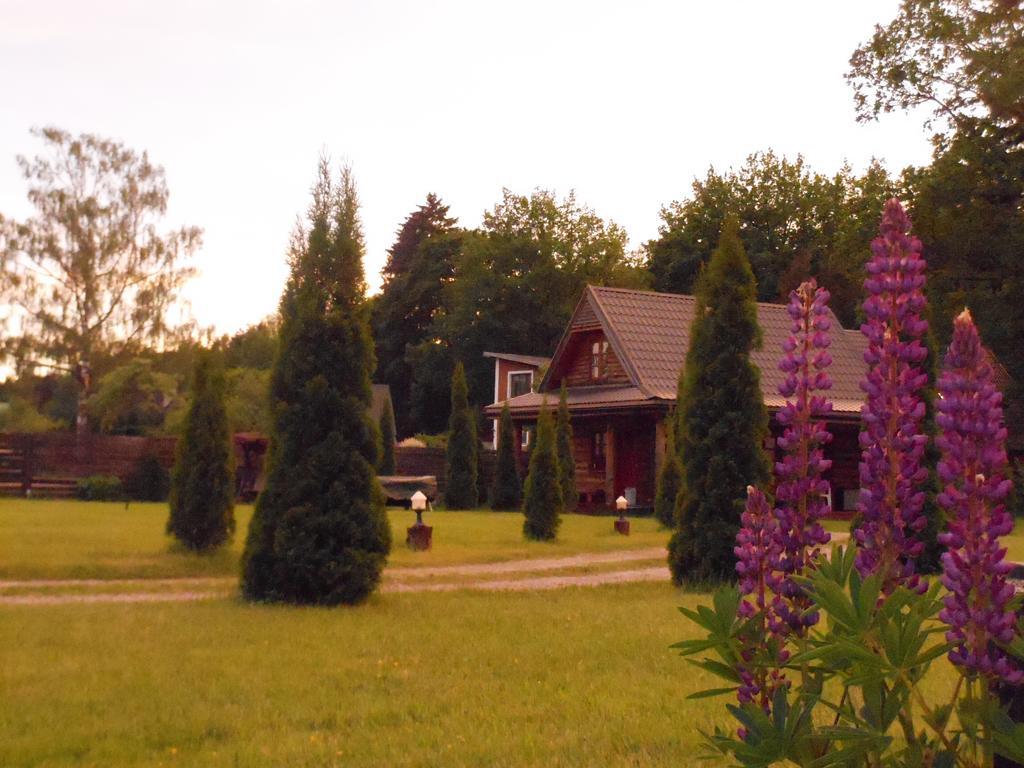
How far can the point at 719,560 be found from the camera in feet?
44.9

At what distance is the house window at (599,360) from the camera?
3281 centimetres

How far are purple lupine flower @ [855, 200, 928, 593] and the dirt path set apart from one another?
1075cm

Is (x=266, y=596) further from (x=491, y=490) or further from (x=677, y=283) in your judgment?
(x=677, y=283)

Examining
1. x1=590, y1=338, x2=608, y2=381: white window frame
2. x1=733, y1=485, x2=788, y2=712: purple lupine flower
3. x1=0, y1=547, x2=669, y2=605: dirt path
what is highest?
x1=590, y1=338, x2=608, y2=381: white window frame

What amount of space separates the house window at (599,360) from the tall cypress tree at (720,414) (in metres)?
18.3

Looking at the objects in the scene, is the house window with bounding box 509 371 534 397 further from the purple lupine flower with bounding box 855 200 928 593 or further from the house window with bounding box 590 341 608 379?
the purple lupine flower with bounding box 855 200 928 593

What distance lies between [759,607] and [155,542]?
53.9 feet

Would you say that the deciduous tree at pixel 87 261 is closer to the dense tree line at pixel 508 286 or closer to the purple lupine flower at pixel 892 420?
the dense tree line at pixel 508 286

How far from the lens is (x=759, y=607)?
3137 millimetres

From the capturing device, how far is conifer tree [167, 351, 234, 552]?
16938 millimetres

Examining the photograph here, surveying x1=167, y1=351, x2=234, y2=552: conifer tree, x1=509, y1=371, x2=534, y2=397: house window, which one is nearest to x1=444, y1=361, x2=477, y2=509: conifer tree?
x1=167, y1=351, x2=234, y2=552: conifer tree

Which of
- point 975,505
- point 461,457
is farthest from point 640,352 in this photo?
point 975,505

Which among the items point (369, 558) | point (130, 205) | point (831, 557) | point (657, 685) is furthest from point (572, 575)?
point (130, 205)

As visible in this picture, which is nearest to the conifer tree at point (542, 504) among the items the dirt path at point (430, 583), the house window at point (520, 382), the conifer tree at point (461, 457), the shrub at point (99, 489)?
the dirt path at point (430, 583)
